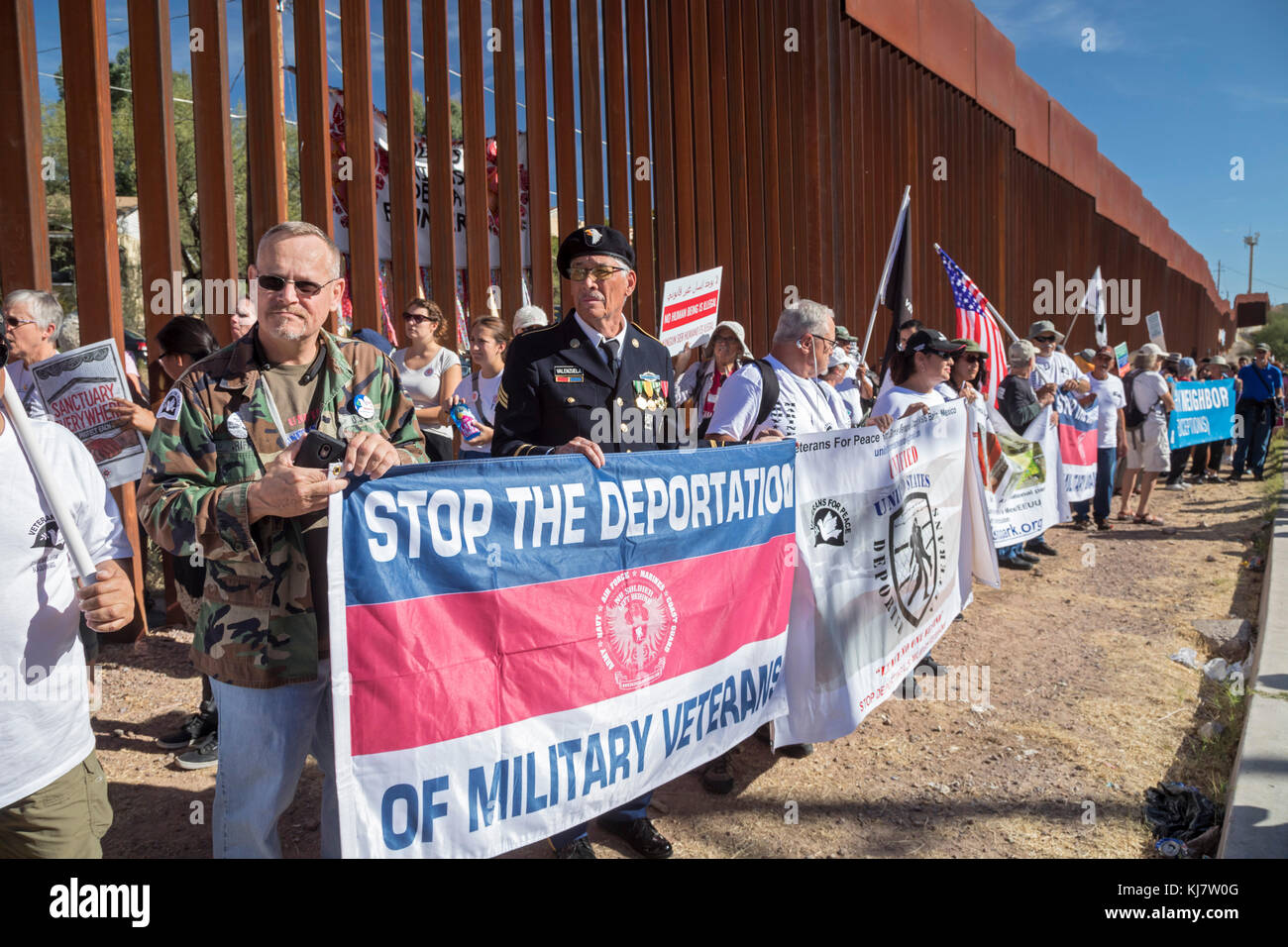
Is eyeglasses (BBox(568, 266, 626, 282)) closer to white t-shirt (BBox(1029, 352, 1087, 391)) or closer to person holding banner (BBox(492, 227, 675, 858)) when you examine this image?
person holding banner (BBox(492, 227, 675, 858))

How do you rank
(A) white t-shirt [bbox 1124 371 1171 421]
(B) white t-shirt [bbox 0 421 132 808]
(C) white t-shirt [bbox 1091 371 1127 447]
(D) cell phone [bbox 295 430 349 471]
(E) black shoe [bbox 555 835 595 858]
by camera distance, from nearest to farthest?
(B) white t-shirt [bbox 0 421 132 808]
(D) cell phone [bbox 295 430 349 471]
(E) black shoe [bbox 555 835 595 858]
(C) white t-shirt [bbox 1091 371 1127 447]
(A) white t-shirt [bbox 1124 371 1171 421]

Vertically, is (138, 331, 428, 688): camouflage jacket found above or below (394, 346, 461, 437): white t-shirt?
below

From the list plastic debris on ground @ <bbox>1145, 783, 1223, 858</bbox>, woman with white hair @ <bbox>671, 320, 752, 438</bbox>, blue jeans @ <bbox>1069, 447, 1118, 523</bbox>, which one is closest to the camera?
plastic debris on ground @ <bbox>1145, 783, 1223, 858</bbox>

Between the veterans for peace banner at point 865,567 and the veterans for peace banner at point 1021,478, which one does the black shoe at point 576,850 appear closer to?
the veterans for peace banner at point 865,567

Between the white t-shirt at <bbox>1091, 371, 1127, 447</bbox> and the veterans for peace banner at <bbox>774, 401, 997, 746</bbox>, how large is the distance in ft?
20.1

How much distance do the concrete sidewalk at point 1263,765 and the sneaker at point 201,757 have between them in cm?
405

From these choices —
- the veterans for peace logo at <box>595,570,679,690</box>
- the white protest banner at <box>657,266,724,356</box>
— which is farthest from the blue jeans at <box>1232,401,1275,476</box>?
the veterans for peace logo at <box>595,570,679,690</box>

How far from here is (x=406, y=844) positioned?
232 centimetres

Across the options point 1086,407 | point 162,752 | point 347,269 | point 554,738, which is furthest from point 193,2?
point 1086,407

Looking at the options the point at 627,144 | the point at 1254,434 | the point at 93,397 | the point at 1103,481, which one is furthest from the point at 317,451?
the point at 1254,434

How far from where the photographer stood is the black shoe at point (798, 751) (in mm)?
4277

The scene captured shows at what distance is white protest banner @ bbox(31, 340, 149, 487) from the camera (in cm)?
426

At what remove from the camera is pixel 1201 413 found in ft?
49.8

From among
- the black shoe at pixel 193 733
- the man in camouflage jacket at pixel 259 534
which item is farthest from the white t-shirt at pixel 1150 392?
the man in camouflage jacket at pixel 259 534
